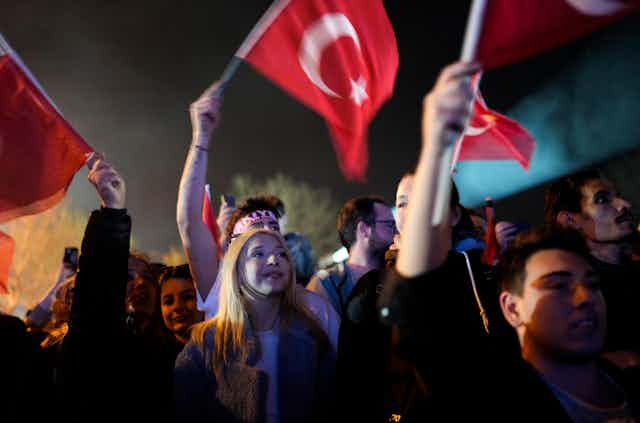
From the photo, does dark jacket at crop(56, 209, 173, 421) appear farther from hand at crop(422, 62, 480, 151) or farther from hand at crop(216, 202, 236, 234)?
hand at crop(216, 202, 236, 234)

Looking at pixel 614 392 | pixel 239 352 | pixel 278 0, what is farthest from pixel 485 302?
pixel 278 0

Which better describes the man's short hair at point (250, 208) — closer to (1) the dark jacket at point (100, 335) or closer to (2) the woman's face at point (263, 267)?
(2) the woman's face at point (263, 267)

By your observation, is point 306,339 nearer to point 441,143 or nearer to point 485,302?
point 485,302

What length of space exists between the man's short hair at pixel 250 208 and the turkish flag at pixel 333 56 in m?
0.94

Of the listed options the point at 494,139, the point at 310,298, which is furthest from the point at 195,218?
the point at 494,139

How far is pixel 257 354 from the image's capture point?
121 inches

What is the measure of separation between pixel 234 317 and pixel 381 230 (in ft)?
5.03

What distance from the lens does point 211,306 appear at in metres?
3.76

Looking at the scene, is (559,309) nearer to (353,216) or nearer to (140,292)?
(353,216)

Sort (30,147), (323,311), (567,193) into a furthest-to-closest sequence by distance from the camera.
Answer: (30,147), (567,193), (323,311)

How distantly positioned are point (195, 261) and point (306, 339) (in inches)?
44.7

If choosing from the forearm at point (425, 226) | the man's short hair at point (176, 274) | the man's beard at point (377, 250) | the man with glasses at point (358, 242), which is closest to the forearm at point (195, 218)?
the man's short hair at point (176, 274)

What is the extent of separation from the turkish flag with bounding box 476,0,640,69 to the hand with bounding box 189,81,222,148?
201 cm

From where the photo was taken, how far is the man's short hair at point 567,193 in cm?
359
